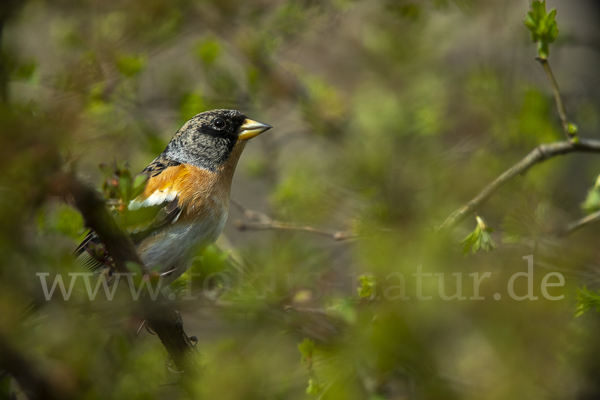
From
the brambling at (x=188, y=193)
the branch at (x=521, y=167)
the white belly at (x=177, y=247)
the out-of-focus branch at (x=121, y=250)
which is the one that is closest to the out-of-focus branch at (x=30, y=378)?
the out-of-focus branch at (x=121, y=250)

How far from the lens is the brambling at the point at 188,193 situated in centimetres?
328

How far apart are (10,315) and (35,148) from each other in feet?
1.84

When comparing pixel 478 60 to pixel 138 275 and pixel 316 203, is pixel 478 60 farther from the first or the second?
pixel 138 275

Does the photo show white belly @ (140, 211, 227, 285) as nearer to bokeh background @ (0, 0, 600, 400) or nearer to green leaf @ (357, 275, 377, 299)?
bokeh background @ (0, 0, 600, 400)

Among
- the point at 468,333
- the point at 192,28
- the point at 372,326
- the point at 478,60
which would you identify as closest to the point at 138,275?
the point at 372,326

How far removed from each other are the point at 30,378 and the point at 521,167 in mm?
2211

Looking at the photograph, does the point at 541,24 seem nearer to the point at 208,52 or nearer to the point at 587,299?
the point at 587,299

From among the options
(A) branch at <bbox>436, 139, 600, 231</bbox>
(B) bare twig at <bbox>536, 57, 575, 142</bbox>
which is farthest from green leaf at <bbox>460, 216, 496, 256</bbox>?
(B) bare twig at <bbox>536, 57, 575, 142</bbox>

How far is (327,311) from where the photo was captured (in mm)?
2822

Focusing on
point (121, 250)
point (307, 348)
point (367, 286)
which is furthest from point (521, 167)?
point (121, 250)

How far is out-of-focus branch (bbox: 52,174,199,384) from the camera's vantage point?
1692 millimetres

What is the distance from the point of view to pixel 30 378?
6.47 ft

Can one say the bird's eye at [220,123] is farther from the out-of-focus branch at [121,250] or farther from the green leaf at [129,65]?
the out-of-focus branch at [121,250]

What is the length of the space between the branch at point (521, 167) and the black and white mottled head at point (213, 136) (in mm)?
1675
